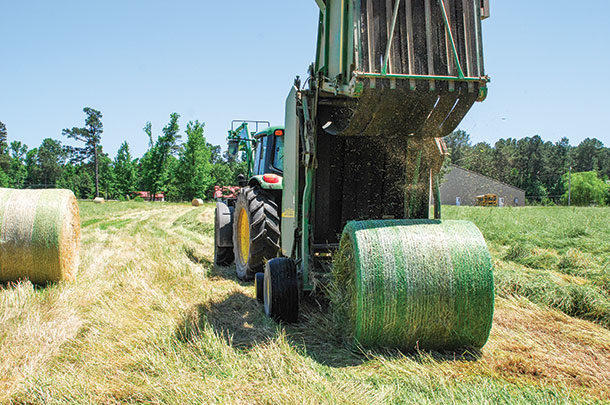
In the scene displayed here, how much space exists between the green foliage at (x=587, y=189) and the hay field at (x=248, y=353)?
235 ft

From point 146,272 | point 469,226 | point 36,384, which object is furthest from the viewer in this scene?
point 146,272

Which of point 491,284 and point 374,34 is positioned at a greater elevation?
point 374,34

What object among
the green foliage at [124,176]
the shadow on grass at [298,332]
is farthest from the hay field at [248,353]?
the green foliage at [124,176]

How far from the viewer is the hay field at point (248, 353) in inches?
99.3

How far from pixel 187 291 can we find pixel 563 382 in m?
3.64

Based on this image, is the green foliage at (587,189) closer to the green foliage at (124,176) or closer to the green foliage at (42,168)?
the green foliage at (124,176)

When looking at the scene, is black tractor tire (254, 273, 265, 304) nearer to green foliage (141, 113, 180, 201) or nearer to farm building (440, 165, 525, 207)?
farm building (440, 165, 525, 207)

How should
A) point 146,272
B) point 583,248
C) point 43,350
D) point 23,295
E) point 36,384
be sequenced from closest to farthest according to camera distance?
1. point 36,384
2. point 43,350
3. point 23,295
4. point 146,272
5. point 583,248

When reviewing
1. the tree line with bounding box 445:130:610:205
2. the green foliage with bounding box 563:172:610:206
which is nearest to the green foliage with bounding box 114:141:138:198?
the tree line with bounding box 445:130:610:205

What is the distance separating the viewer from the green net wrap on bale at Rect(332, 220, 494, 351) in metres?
3.12

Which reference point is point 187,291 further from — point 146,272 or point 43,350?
point 43,350

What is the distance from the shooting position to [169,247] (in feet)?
Answer: 27.0

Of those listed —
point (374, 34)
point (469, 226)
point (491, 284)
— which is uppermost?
point (374, 34)

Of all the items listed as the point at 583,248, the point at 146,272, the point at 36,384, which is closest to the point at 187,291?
the point at 146,272
